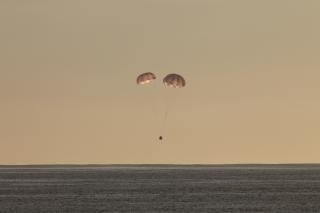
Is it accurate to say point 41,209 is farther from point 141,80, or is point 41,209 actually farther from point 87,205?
point 141,80

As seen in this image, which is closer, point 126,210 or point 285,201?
point 126,210

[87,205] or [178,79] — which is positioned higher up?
[178,79]

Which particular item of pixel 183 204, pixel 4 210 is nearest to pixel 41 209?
pixel 4 210

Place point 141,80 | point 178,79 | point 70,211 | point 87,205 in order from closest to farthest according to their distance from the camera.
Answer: point 70,211, point 87,205, point 141,80, point 178,79

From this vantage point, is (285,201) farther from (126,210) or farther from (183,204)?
(126,210)

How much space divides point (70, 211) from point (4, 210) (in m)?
4.44

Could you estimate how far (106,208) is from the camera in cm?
5678

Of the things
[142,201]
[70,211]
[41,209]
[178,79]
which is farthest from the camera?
[178,79]

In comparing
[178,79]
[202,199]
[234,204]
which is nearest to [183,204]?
[234,204]

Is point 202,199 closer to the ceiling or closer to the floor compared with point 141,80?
closer to the floor

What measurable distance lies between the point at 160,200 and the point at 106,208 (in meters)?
10.2

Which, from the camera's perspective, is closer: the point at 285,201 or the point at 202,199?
the point at 285,201

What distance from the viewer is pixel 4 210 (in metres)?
55.3

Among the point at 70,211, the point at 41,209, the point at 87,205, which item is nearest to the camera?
the point at 70,211
